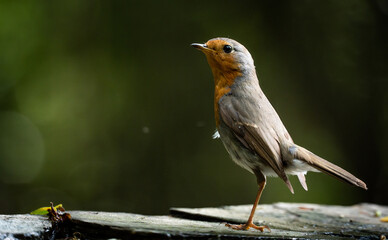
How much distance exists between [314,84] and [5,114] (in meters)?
4.14

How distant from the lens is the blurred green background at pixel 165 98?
5602mm

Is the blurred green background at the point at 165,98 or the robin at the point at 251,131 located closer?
the robin at the point at 251,131

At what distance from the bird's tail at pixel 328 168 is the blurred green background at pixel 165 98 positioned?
318 cm

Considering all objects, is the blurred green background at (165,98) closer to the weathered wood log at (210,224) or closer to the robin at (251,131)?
the weathered wood log at (210,224)

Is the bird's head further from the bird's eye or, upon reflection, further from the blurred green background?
the blurred green background

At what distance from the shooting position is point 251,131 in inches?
114

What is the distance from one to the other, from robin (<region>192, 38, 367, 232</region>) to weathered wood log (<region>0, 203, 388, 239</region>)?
274mm

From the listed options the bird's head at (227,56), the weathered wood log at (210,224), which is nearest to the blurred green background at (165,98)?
the weathered wood log at (210,224)

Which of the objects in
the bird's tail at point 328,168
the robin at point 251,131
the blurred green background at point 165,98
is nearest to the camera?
the bird's tail at point 328,168

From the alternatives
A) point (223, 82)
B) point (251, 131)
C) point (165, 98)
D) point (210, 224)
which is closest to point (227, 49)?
point (223, 82)

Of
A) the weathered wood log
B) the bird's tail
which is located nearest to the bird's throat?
the bird's tail

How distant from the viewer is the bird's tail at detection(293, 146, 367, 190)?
106 inches

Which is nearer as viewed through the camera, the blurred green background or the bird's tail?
the bird's tail

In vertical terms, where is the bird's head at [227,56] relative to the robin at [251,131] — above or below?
above
